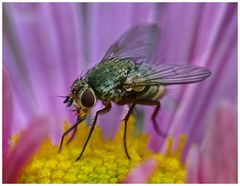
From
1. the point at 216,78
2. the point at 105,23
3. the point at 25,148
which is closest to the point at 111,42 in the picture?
the point at 105,23

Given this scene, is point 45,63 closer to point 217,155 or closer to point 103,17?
point 103,17

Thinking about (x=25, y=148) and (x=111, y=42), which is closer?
(x=25, y=148)

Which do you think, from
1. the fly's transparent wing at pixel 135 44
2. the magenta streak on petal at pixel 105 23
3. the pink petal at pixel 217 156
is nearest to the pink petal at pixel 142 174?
the pink petal at pixel 217 156

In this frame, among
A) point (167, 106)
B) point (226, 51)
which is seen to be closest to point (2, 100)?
point (167, 106)

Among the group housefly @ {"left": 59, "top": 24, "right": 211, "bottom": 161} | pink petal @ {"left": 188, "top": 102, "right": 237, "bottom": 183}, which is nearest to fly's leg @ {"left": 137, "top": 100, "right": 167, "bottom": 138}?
housefly @ {"left": 59, "top": 24, "right": 211, "bottom": 161}

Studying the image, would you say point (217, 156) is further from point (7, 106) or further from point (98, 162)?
point (7, 106)

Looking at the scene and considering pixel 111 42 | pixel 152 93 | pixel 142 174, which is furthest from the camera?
pixel 111 42

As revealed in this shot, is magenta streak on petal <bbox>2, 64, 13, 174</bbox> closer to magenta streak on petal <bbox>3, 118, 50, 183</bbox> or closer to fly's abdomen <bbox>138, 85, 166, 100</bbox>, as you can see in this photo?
magenta streak on petal <bbox>3, 118, 50, 183</bbox>

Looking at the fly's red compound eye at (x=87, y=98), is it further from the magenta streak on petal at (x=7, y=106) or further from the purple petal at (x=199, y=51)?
the purple petal at (x=199, y=51)
